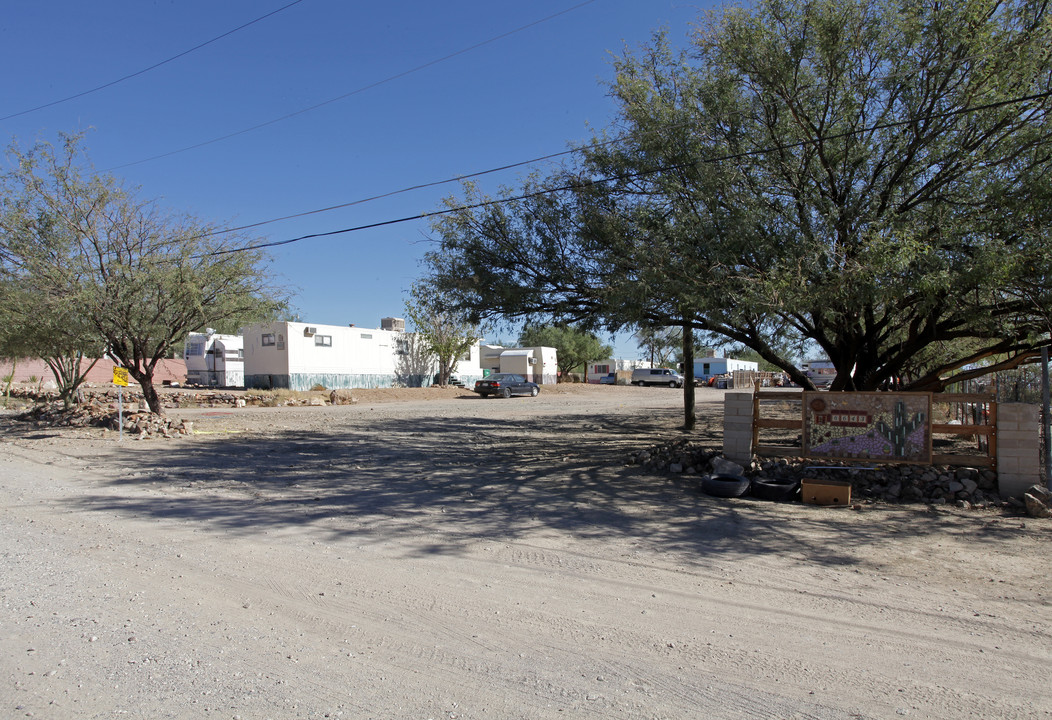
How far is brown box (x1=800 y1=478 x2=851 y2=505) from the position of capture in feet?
29.2

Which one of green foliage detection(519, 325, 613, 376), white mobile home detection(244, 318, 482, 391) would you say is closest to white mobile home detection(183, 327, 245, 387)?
white mobile home detection(244, 318, 482, 391)

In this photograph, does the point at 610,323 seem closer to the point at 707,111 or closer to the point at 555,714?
the point at 707,111

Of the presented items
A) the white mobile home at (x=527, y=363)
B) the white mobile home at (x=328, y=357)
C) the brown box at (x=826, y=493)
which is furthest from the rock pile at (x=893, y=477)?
the white mobile home at (x=527, y=363)

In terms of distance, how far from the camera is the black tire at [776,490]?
9164 millimetres

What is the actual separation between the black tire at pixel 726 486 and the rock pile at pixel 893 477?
0.45 m

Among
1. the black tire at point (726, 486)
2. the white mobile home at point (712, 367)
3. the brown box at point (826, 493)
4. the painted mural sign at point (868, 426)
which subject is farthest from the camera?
the white mobile home at point (712, 367)

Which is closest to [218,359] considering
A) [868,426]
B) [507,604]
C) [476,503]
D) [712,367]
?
[476,503]

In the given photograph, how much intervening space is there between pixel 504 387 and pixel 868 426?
33986 millimetres

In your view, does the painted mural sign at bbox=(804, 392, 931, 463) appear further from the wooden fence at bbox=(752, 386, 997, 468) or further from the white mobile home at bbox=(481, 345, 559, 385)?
the white mobile home at bbox=(481, 345, 559, 385)

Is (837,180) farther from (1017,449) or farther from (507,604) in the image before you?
(507,604)

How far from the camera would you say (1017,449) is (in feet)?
29.0

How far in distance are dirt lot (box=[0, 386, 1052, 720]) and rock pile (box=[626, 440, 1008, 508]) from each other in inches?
23.8

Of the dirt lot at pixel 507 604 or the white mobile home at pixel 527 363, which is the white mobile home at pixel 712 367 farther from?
the dirt lot at pixel 507 604

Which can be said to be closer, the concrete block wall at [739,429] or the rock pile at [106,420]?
the concrete block wall at [739,429]
